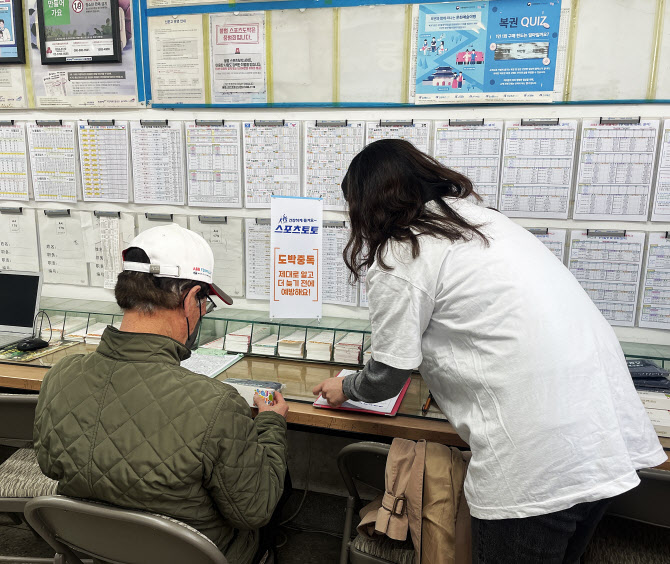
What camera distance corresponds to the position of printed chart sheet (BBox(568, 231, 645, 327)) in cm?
201

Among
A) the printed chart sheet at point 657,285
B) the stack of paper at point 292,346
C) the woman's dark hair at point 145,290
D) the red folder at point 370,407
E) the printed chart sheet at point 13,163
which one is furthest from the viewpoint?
the printed chart sheet at point 13,163

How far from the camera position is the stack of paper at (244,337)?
7.03 ft

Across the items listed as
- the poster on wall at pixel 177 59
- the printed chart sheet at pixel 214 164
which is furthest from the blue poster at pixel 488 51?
the poster on wall at pixel 177 59

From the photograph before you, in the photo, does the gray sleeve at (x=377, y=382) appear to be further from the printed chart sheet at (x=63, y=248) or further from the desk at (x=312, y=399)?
Result: the printed chart sheet at (x=63, y=248)

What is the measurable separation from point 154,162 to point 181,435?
1.78 m

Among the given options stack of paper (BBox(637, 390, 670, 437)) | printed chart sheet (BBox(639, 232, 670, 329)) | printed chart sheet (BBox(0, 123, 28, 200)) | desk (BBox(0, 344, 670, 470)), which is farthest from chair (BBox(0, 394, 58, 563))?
printed chart sheet (BBox(639, 232, 670, 329))

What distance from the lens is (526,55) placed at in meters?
1.94

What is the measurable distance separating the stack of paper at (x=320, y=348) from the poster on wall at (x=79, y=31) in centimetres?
158

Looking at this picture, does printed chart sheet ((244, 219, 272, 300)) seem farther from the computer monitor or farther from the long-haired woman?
the long-haired woman

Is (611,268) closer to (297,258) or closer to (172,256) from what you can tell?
(297,258)

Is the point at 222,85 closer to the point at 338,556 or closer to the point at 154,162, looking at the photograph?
the point at 154,162

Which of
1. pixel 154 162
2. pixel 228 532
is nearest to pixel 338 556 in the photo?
pixel 228 532

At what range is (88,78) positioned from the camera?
2.44 meters

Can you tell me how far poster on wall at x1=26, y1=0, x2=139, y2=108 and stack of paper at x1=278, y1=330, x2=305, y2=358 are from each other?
4.40 feet
